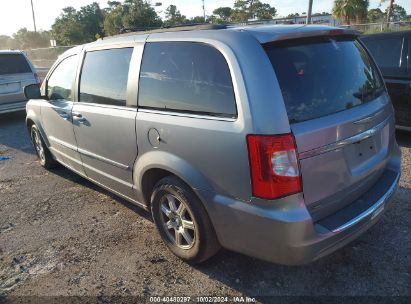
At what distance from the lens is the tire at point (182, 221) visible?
2869mm

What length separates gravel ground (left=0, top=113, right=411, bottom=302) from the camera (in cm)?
287

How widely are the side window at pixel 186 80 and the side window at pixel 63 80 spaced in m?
1.47

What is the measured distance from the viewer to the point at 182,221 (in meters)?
3.08

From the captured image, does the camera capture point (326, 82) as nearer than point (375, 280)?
Yes

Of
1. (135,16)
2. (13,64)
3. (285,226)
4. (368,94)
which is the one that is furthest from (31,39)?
(285,226)

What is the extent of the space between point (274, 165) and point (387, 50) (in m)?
4.58

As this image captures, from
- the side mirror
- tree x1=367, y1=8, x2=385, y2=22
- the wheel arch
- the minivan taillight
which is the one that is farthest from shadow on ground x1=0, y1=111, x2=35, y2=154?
tree x1=367, y1=8, x2=385, y2=22

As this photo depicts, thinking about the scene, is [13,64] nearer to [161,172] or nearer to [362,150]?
[161,172]

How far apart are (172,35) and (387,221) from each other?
2552mm

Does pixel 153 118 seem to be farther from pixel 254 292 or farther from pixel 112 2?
pixel 112 2

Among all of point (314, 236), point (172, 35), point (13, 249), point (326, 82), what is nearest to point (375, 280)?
point (314, 236)

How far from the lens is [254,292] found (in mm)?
2807

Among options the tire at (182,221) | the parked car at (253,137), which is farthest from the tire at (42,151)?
the tire at (182,221)

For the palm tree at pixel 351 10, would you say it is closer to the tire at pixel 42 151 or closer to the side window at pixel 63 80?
the tire at pixel 42 151
